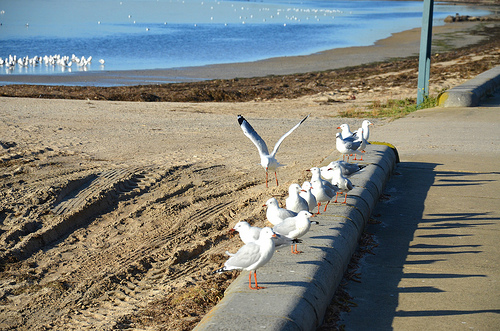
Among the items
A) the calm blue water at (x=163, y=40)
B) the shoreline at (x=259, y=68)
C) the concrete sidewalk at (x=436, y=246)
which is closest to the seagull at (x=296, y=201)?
the concrete sidewalk at (x=436, y=246)

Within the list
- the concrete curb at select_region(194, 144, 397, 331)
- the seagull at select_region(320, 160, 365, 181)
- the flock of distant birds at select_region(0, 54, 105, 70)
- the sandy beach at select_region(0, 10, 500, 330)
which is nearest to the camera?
the concrete curb at select_region(194, 144, 397, 331)

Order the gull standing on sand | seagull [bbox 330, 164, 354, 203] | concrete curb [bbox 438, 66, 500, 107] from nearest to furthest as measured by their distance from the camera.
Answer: the gull standing on sand < seagull [bbox 330, 164, 354, 203] < concrete curb [bbox 438, 66, 500, 107]

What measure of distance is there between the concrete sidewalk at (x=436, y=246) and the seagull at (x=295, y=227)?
676 mm

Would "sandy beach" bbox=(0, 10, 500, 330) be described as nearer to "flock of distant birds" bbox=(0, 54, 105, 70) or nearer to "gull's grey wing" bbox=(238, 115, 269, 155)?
"gull's grey wing" bbox=(238, 115, 269, 155)

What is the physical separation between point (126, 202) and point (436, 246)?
4.94 meters

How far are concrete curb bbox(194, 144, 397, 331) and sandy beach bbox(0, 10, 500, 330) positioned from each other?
28.6 inches

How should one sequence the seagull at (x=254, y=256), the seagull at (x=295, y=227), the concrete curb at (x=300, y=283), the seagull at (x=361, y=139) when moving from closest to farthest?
the concrete curb at (x=300, y=283), the seagull at (x=254, y=256), the seagull at (x=295, y=227), the seagull at (x=361, y=139)


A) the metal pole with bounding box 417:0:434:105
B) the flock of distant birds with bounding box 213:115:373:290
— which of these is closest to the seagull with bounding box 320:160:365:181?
the flock of distant birds with bounding box 213:115:373:290

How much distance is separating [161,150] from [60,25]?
55.5 m

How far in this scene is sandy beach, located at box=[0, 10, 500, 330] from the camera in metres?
6.04

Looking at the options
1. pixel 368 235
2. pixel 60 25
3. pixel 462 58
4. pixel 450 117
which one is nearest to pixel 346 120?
pixel 450 117

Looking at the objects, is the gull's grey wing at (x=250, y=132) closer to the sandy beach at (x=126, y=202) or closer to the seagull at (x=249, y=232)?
the sandy beach at (x=126, y=202)

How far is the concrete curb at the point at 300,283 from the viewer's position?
13.6ft

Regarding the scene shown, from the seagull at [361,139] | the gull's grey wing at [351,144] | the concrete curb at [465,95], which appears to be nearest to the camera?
the gull's grey wing at [351,144]
